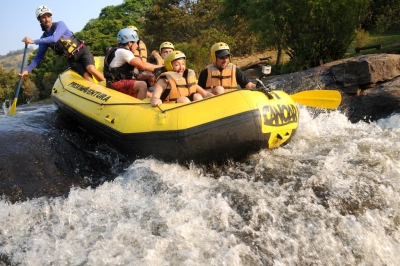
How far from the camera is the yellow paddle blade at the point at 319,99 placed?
200 inches

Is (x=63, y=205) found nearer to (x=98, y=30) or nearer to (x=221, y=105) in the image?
(x=221, y=105)

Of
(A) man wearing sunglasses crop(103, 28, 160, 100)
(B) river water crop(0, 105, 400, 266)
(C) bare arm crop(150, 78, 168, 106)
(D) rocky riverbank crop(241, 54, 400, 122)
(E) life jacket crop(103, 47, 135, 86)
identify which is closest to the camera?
(B) river water crop(0, 105, 400, 266)

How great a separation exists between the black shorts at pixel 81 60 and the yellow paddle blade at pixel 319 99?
3.70 metres

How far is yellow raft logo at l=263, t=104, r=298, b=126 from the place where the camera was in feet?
14.0

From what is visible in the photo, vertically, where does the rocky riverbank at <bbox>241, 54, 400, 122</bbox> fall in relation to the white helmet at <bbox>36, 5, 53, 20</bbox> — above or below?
below

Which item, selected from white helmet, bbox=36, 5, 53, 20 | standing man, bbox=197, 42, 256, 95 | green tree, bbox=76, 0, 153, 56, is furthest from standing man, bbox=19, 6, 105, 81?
green tree, bbox=76, 0, 153, 56

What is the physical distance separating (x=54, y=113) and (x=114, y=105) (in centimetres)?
277

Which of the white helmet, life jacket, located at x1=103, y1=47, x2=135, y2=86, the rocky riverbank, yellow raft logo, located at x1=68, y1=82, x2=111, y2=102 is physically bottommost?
the rocky riverbank

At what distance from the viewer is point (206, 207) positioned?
3559 millimetres

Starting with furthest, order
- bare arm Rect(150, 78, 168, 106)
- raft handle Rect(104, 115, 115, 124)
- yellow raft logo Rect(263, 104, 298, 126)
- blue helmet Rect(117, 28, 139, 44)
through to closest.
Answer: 1. blue helmet Rect(117, 28, 139, 44)
2. raft handle Rect(104, 115, 115, 124)
3. bare arm Rect(150, 78, 168, 106)
4. yellow raft logo Rect(263, 104, 298, 126)

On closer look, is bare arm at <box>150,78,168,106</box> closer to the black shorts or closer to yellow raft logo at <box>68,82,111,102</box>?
yellow raft logo at <box>68,82,111,102</box>

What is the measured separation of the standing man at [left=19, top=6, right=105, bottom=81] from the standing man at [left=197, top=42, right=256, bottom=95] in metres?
2.13

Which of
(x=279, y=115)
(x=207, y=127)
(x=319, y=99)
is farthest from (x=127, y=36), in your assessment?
(x=319, y=99)

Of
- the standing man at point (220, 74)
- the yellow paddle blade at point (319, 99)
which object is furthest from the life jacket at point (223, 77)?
the yellow paddle blade at point (319, 99)
